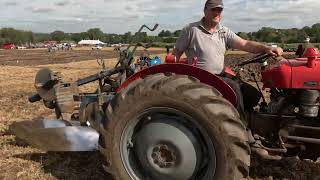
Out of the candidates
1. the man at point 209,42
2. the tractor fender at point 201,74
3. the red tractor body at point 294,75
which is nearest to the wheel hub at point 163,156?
the tractor fender at point 201,74

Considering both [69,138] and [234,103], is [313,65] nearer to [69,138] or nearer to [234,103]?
[234,103]

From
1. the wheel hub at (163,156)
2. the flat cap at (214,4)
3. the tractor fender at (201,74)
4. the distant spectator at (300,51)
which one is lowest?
the wheel hub at (163,156)

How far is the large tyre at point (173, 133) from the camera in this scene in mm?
3732

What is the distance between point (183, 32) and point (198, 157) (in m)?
1.51

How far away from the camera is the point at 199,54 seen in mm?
4703

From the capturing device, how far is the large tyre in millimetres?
3732

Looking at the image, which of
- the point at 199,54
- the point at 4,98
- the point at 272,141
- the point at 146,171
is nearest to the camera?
the point at 146,171

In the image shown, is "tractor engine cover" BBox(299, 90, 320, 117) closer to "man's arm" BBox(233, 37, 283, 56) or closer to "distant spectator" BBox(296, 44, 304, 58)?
"man's arm" BBox(233, 37, 283, 56)

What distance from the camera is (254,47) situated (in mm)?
4781

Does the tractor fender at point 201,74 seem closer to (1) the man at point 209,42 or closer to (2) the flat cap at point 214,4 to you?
(1) the man at point 209,42

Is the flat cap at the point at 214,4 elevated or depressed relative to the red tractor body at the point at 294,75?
elevated

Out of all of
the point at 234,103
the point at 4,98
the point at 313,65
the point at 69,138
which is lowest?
the point at 4,98

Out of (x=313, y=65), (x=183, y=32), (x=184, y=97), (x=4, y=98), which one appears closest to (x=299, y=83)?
(x=313, y=65)

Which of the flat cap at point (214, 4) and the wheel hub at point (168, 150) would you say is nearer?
the wheel hub at point (168, 150)
